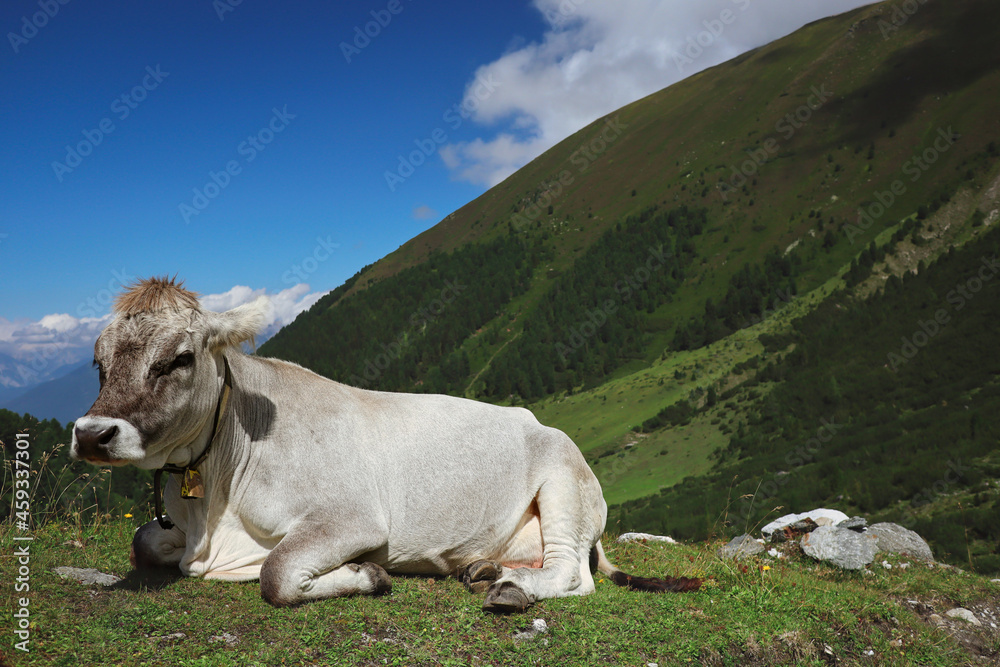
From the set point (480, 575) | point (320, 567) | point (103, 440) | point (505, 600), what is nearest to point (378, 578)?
point (320, 567)

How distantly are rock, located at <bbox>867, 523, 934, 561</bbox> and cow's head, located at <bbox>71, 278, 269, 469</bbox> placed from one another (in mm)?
12220

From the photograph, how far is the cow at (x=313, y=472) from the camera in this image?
4.93 metres

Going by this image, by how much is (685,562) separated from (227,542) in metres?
5.69

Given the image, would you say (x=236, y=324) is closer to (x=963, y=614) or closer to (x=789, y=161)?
(x=963, y=614)

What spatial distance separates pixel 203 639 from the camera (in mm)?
4402

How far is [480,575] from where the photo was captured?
6.03 meters

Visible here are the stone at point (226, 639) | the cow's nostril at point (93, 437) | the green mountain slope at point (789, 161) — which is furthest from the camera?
the green mountain slope at point (789, 161)

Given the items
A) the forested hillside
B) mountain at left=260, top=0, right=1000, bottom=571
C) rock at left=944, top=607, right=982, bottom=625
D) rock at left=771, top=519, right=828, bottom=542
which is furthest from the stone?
mountain at left=260, top=0, right=1000, bottom=571

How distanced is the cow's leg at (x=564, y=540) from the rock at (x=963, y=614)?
456 cm

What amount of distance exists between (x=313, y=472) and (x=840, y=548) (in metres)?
9.40

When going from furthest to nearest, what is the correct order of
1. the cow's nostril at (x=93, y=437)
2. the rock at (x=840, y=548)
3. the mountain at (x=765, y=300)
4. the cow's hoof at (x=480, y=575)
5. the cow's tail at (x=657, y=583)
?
the mountain at (x=765, y=300) → the rock at (x=840, y=548) → the cow's tail at (x=657, y=583) → the cow's hoof at (x=480, y=575) → the cow's nostril at (x=93, y=437)

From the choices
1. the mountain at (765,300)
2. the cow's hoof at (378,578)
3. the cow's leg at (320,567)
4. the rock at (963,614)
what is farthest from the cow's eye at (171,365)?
the mountain at (765,300)

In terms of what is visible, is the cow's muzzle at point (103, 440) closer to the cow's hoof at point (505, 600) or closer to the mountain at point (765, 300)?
the cow's hoof at point (505, 600)

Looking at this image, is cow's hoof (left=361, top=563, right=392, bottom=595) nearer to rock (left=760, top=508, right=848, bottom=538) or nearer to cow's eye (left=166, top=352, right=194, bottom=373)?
cow's eye (left=166, top=352, right=194, bottom=373)
